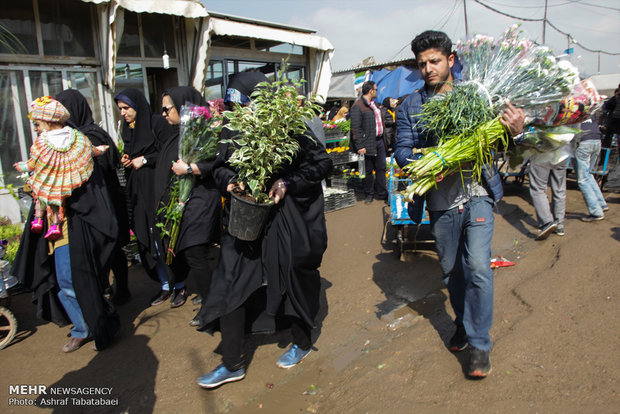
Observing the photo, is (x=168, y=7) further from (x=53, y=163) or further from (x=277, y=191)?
(x=277, y=191)

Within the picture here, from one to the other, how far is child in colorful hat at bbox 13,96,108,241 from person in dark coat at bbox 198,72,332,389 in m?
1.40

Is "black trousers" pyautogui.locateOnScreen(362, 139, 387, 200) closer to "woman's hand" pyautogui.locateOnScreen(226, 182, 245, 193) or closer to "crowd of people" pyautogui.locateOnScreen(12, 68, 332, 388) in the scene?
"crowd of people" pyautogui.locateOnScreen(12, 68, 332, 388)

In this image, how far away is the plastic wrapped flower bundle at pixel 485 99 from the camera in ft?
8.32

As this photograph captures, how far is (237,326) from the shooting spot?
2.88 metres

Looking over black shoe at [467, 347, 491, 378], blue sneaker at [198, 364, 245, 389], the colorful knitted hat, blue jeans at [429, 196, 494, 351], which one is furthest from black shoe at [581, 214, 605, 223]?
the colorful knitted hat

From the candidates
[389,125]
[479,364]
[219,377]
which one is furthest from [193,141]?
[389,125]

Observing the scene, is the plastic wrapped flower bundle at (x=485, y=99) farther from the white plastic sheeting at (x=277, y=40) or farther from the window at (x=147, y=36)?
the window at (x=147, y=36)

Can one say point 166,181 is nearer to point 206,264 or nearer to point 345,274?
point 206,264

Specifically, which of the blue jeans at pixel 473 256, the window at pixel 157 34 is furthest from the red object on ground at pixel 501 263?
the window at pixel 157 34

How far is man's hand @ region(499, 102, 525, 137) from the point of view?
8.07ft

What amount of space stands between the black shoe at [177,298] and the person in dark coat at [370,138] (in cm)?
496

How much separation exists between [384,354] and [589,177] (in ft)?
17.5

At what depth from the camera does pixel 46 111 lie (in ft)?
10.6

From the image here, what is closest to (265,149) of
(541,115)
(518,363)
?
(541,115)
